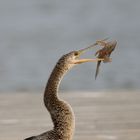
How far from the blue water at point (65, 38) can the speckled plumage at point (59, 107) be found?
7630mm

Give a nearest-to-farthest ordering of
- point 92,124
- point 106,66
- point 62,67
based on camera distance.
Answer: point 62,67
point 92,124
point 106,66

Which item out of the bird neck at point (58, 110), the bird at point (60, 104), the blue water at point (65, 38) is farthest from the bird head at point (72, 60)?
the blue water at point (65, 38)

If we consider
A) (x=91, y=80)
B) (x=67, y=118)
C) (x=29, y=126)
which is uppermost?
(x=91, y=80)

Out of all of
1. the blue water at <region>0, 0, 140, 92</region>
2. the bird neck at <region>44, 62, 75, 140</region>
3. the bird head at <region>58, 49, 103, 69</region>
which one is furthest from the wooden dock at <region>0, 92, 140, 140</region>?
the blue water at <region>0, 0, 140, 92</region>

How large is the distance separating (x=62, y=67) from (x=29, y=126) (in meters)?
3.10

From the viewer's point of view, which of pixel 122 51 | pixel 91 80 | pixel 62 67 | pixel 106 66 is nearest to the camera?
pixel 62 67

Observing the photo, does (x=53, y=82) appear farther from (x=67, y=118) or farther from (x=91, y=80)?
(x=91, y=80)

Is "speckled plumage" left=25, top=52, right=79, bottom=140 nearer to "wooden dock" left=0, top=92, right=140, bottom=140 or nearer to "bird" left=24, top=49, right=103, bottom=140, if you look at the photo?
"bird" left=24, top=49, right=103, bottom=140

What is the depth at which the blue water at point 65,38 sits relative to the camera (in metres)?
16.7

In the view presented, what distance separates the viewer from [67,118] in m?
7.50

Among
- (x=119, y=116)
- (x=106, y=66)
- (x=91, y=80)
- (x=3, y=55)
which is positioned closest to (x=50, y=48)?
(x=3, y=55)

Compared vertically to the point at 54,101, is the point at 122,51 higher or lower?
higher

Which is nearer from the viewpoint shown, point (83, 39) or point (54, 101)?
point (54, 101)

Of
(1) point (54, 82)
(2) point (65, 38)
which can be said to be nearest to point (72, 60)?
(1) point (54, 82)
